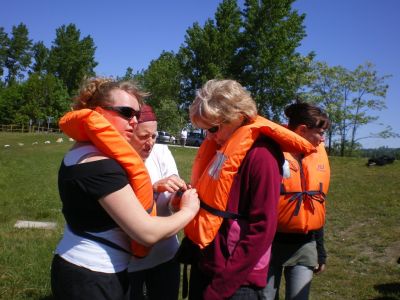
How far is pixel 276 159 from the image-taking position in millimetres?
2531

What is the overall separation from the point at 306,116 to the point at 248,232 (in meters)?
1.56

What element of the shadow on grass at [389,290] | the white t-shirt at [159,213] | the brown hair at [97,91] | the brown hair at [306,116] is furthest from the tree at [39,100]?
the brown hair at [97,91]

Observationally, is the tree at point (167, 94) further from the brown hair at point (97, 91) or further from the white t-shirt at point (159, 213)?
→ the brown hair at point (97, 91)

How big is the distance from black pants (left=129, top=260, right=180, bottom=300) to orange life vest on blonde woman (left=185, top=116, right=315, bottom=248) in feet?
2.49

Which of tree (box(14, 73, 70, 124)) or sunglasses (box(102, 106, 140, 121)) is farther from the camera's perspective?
tree (box(14, 73, 70, 124))

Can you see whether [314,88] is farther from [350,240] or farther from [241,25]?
[350,240]

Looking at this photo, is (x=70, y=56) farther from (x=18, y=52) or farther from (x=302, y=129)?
(x=302, y=129)

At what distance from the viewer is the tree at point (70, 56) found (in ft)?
243

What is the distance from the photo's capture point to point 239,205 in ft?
8.04

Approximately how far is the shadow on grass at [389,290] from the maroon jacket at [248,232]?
3994mm

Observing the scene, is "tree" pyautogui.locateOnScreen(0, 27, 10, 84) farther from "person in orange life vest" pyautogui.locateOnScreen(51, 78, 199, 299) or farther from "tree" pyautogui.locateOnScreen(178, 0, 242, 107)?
"person in orange life vest" pyautogui.locateOnScreen(51, 78, 199, 299)

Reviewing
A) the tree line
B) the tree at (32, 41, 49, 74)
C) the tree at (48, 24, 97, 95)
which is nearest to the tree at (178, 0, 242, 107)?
the tree line

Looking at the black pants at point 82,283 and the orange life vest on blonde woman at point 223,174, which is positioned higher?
the orange life vest on blonde woman at point 223,174

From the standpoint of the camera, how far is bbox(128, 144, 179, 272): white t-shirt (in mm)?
3156
